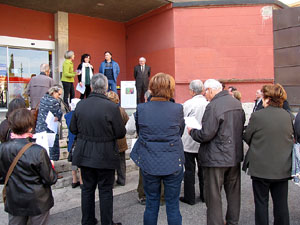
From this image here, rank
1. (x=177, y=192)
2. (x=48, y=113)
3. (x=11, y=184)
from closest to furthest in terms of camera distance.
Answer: (x=11, y=184) → (x=177, y=192) → (x=48, y=113)

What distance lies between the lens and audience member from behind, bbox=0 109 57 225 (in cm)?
257

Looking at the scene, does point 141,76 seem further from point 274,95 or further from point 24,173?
point 24,173

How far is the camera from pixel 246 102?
416 inches

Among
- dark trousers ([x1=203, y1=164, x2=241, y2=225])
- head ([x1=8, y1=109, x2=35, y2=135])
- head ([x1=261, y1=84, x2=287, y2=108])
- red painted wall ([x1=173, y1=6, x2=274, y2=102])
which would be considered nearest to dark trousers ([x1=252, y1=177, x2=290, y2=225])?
dark trousers ([x1=203, y1=164, x2=241, y2=225])

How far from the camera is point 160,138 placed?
2924 mm

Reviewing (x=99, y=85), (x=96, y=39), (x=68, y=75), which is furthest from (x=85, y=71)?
(x=99, y=85)

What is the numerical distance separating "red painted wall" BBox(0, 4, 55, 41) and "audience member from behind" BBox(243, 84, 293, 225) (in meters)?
9.86

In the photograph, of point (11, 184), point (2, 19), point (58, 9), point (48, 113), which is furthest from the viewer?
point (58, 9)

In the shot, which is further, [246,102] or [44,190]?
[246,102]

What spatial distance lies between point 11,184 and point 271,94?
278 cm

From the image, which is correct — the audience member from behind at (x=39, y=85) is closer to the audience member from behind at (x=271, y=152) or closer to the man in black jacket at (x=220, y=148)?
the man in black jacket at (x=220, y=148)

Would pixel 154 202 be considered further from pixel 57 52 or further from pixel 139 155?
pixel 57 52

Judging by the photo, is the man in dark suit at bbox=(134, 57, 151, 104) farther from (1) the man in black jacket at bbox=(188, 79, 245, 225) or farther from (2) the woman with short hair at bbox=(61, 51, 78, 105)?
(1) the man in black jacket at bbox=(188, 79, 245, 225)

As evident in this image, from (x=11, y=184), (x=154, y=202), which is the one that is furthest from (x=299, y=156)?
(x=11, y=184)
